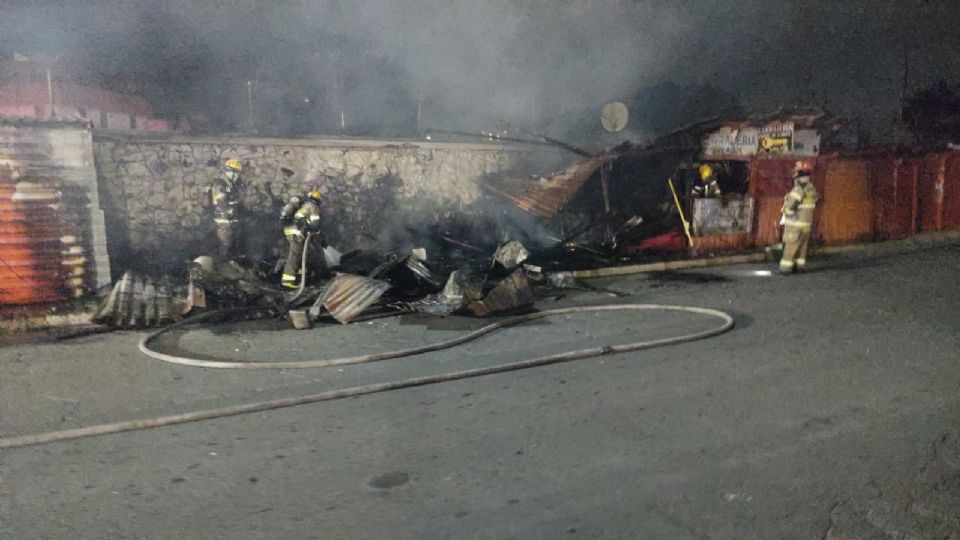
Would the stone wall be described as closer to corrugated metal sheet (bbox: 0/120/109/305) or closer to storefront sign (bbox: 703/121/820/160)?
corrugated metal sheet (bbox: 0/120/109/305)

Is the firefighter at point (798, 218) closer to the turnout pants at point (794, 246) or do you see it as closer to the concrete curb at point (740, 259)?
the turnout pants at point (794, 246)

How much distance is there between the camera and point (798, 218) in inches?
392

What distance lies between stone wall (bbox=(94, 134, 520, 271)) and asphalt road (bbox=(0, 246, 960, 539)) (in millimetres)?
3042

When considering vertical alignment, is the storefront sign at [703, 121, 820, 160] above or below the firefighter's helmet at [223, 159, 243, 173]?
above

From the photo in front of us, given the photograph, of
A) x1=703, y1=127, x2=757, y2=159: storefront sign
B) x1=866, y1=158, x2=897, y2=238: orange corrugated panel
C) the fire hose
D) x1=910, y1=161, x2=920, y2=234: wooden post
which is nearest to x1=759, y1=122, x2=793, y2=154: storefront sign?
x1=703, y1=127, x2=757, y2=159: storefront sign

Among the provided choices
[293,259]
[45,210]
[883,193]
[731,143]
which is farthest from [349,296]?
[883,193]

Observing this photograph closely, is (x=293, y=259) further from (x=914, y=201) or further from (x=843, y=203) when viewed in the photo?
(x=914, y=201)

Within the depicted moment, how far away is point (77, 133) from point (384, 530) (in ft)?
23.2

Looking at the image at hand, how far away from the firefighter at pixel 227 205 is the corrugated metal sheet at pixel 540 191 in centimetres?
416

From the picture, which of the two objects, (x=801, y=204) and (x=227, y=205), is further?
(x=801, y=204)

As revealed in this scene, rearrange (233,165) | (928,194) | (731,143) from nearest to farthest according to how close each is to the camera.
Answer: (233,165) → (731,143) → (928,194)

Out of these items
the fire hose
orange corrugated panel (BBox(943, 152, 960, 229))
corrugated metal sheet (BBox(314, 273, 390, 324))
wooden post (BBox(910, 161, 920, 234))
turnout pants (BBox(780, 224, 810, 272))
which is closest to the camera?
the fire hose

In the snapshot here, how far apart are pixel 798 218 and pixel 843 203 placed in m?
4.14

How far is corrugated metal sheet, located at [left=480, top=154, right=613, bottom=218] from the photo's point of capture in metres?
11.5
